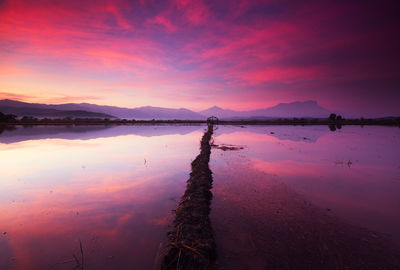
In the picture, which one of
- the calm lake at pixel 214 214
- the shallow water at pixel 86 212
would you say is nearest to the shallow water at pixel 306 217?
the calm lake at pixel 214 214

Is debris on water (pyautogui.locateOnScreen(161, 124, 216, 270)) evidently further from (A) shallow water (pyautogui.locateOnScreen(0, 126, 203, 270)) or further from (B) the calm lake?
(A) shallow water (pyautogui.locateOnScreen(0, 126, 203, 270))

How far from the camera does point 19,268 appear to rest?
4367 millimetres

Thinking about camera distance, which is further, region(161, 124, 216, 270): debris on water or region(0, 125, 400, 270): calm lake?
region(0, 125, 400, 270): calm lake

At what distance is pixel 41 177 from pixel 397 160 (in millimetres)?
27016

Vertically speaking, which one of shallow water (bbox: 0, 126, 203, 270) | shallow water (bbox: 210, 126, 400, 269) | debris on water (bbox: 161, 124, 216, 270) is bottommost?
shallow water (bbox: 0, 126, 203, 270)

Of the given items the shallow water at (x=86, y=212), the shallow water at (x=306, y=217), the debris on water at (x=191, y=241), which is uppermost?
the debris on water at (x=191, y=241)

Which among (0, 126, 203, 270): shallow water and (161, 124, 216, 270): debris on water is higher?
(161, 124, 216, 270): debris on water

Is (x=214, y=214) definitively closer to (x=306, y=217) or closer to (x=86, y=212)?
(x=306, y=217)

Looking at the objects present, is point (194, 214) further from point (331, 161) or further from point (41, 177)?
point (331, 161)

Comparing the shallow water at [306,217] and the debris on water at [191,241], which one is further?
the shallow water at [306,217]

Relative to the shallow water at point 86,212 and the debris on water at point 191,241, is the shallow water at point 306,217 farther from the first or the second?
the shallow water at point 86,212

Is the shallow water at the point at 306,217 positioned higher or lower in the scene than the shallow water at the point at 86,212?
higher

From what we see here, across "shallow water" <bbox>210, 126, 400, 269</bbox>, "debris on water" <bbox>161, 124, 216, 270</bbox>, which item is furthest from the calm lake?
"debris on water" <bbox>161, 124, 216, 270</bbox>

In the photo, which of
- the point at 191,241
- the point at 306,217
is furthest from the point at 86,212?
the point at 306,217
